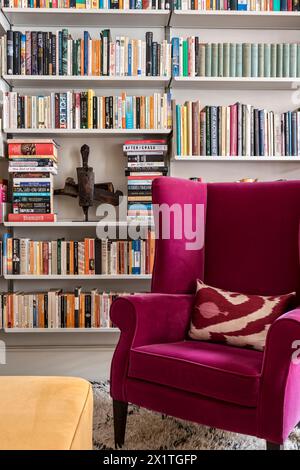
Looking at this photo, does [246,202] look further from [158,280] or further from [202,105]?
[202,105]

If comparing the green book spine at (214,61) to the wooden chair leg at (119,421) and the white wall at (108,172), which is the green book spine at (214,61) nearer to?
the white wall at (108,172)

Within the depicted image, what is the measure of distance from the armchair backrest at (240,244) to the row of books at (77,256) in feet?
2.30

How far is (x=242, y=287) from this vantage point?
2.27 metres

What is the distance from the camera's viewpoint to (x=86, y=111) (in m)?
3.02

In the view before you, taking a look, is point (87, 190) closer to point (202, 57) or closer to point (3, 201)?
point (3, 201)

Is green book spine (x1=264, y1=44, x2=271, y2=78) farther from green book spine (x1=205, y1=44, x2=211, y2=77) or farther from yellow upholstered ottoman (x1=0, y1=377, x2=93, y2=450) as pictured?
yellow upholstered ottoman (x1=0, y1=377, x2=93, y2=450)

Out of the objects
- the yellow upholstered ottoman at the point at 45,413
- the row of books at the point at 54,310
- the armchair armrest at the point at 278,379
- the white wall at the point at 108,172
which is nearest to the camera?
the yellow upholstered ottoman at the point at 45,413

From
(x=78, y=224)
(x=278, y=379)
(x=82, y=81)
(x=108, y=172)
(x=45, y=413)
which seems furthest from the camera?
(x=108, y=172)

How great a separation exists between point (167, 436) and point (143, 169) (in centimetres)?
159

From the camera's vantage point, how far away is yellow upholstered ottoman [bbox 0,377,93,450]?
103 centimetres

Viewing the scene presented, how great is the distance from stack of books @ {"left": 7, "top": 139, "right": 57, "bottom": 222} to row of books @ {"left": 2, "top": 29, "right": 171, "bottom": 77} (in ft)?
1.47

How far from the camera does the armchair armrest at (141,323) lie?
194 cm

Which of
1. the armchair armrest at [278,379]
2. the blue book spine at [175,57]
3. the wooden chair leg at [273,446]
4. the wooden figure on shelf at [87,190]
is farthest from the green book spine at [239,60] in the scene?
the wooden chair leg at [273,446]

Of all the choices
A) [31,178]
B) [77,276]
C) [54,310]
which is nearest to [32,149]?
[31,178]
